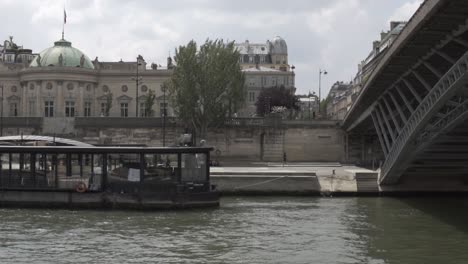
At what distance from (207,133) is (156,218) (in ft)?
128

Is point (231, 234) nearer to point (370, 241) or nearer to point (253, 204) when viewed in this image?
point (370, 241)

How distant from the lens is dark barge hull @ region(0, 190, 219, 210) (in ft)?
111

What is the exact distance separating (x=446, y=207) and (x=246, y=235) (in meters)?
14.2

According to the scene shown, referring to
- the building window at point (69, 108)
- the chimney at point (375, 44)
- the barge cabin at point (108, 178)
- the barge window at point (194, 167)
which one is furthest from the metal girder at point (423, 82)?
the chimney at point (375, 44)

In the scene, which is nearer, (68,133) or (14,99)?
(68,133)

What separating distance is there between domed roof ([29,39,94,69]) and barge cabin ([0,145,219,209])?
185ft

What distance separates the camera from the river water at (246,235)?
2148 centimetres

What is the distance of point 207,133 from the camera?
228 feet

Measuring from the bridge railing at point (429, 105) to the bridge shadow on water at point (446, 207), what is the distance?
260 centimetres

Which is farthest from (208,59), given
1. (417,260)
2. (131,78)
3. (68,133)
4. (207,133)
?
(417,260)

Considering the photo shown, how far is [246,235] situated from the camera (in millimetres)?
25703

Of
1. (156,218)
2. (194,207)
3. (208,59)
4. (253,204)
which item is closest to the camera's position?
(156,218)

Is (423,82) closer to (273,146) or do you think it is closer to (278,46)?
(273,146)

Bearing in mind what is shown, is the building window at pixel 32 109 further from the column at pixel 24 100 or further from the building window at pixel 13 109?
the building window at pixel 13 109
